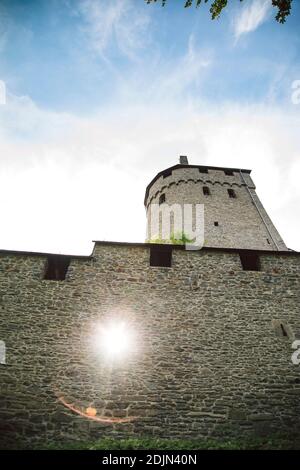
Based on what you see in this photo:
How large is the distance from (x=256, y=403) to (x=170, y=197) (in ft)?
46.7

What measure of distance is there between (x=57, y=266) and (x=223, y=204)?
1197cm

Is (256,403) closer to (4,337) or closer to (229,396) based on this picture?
(229,396)

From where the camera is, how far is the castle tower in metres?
15.8

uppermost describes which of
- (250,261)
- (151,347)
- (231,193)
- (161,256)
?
(231,193)

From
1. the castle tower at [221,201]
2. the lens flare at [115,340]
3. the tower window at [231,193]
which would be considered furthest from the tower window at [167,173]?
the lens flare at [115,340]

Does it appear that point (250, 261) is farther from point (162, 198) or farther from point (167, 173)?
point (167, 173)

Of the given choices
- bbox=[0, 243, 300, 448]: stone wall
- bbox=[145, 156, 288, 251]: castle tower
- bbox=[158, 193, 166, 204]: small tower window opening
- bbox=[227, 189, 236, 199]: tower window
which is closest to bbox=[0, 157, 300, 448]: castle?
bbox=[0, 243, 300, 448]: stone wall

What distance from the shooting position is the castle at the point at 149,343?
6.71m

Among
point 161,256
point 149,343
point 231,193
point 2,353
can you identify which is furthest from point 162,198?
point 2,353

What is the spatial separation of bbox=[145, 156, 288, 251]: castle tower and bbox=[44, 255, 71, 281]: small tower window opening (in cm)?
814

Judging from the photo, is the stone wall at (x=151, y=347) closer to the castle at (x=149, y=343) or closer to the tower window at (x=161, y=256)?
the castle at (x=149, y=343)

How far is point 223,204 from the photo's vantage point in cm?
1820

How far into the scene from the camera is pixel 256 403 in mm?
7062

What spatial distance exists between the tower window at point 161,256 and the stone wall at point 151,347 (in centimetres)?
25
